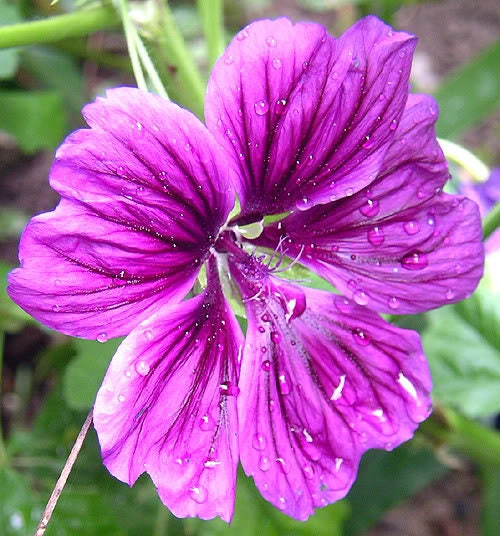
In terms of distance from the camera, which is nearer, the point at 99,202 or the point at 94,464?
the point at 99,202

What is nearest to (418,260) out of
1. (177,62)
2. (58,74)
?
(177,62)

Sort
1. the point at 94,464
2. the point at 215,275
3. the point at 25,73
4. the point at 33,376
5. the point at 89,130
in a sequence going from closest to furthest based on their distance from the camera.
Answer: the point at 89,130 < the point at 215,275 < the point at 94,464 < the point at 33,376 < the point at 25,73

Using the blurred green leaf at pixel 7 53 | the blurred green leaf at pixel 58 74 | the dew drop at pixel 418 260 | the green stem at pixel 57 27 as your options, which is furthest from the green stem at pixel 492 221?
the blurred green leaf at pixel 58 74

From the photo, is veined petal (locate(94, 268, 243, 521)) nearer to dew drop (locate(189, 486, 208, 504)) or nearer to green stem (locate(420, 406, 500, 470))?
dew drop (locate(189, 486, 208, 504))

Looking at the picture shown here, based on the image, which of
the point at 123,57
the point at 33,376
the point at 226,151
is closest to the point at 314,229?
the point at 226,151

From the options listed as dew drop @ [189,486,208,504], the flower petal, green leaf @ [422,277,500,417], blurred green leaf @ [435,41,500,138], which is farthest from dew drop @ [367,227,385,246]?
blurred green leaf @ [435,41,500,138]

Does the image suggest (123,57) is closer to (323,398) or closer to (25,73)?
(25,73)
